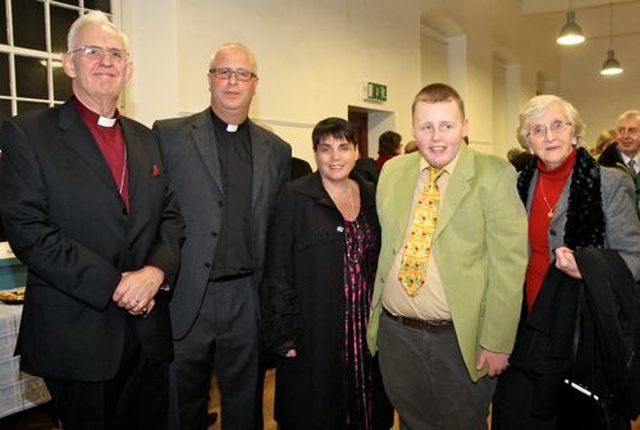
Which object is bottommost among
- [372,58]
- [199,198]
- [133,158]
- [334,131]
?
[199,198]

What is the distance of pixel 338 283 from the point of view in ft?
8.00

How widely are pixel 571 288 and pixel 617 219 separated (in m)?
0.31

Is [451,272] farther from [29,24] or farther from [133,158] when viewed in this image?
[29,24]

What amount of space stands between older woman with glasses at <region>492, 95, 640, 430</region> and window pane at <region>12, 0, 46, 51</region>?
3.51m

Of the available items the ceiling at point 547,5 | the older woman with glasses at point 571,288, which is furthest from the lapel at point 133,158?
the ceiling at point 547,5

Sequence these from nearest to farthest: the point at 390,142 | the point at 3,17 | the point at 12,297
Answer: the point at 12,297 < the point at 3,17 < the point at 390,142

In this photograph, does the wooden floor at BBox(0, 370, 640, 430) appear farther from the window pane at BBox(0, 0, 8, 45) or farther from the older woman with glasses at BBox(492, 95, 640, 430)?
the window pane at BBox(0, 0, 8, 45)

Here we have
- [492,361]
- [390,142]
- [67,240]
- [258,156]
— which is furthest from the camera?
[390,142]

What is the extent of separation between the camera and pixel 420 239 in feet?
7.11

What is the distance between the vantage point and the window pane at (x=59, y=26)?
164 inches

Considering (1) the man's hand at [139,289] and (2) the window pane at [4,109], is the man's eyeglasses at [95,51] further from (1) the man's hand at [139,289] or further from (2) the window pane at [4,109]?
(2) the window pane at [4,109]

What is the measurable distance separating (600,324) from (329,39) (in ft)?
16.6

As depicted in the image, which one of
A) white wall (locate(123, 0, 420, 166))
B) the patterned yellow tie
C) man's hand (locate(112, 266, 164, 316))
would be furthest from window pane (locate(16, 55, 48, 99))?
the patterned yellow tie

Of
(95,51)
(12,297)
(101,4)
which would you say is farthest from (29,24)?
(95,51)
